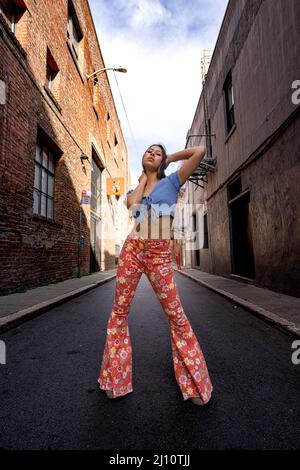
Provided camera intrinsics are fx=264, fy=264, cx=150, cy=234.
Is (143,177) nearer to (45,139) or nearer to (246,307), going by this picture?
(246,307)

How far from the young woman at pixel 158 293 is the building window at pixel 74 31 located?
11.1 metres

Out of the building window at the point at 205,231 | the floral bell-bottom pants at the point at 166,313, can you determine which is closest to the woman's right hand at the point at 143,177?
the floral bell-bottom pants at the point at 166,313

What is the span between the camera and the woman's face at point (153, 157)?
A: 6.18ft

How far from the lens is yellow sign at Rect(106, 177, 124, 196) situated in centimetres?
1608

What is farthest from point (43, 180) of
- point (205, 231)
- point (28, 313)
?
point (205, 231)

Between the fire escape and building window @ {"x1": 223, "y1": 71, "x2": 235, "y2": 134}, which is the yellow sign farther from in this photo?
building window @ {"x1": 223, "y1": 71, "x2": 235, "y2": 134}

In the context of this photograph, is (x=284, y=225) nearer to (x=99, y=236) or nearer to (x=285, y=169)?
(x=285, y=169)

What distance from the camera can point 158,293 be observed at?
1762 mm

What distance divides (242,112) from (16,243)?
7320mm

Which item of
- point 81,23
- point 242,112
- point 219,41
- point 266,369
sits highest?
point 81,23

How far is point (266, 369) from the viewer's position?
222 cm

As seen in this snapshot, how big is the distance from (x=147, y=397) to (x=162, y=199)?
1.33 m

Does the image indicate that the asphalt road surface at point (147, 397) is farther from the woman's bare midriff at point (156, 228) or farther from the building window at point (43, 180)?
the building window at point (43, 180)

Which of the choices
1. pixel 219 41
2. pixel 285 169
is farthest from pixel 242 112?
pixel 219 41
